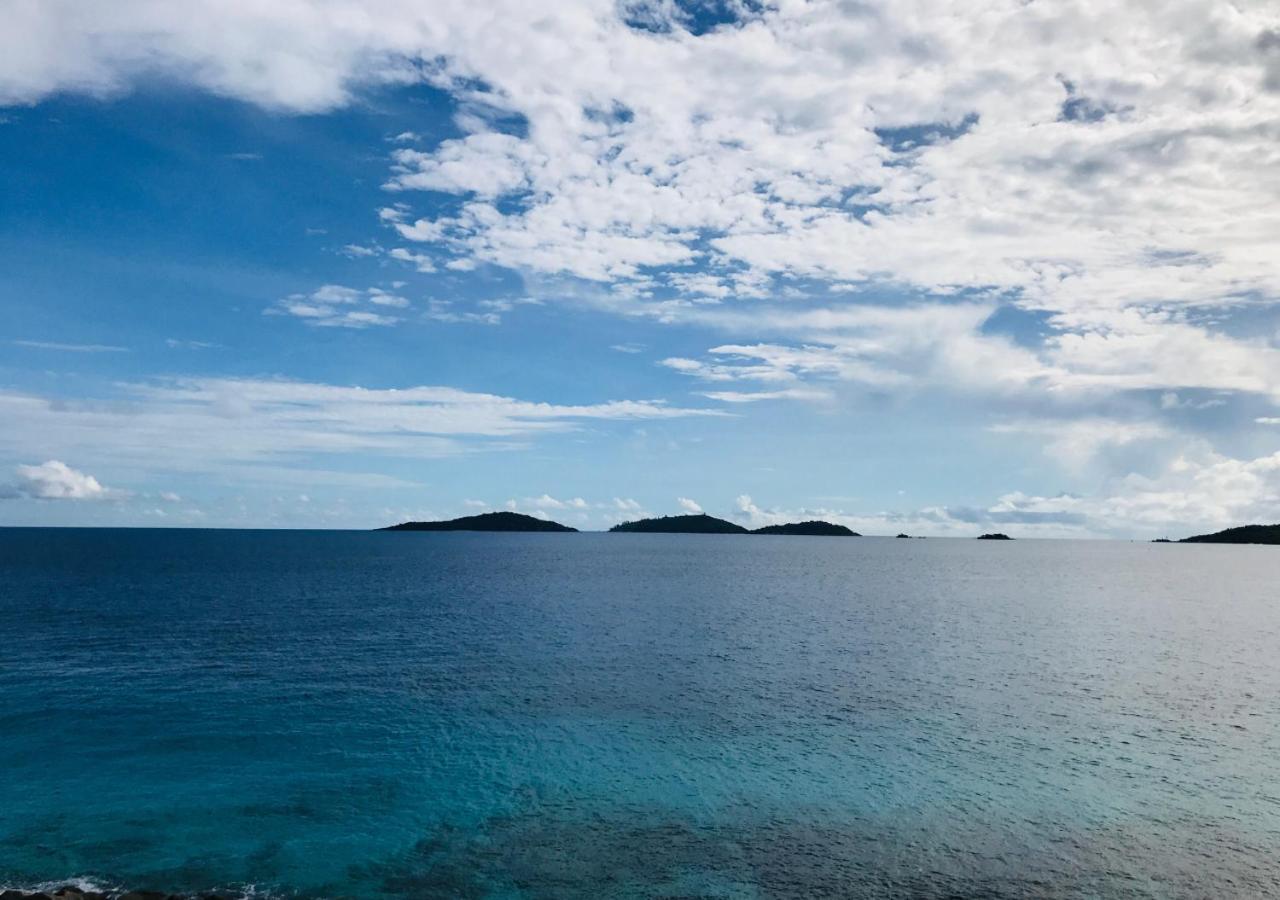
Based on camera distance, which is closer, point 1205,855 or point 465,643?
point 1205,855

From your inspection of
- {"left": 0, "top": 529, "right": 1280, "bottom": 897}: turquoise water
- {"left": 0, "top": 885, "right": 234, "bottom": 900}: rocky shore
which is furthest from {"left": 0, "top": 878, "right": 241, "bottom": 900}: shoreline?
{"left": 0, "top": 529, "right": 1280, "bottom": 897}: turquoise water

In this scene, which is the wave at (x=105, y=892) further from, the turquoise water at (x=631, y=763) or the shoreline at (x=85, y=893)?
the turquoise water at (x=631, y=763)

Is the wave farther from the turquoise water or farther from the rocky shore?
the turquoise water

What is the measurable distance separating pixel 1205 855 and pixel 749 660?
51.6 m

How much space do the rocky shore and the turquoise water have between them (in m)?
1.68

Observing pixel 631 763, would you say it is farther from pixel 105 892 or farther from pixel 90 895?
pixel 90 895

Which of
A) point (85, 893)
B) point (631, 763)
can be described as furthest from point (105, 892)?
point (631, 763)

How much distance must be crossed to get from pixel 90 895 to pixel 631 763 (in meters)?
30.9

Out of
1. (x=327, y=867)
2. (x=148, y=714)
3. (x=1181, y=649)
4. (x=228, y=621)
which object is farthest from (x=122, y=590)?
(x=1181, y=649)

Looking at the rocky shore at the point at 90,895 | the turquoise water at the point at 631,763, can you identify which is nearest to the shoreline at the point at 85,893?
the rocky shore at the point at 90,895

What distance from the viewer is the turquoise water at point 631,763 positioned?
130 feet

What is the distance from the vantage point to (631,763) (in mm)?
53969

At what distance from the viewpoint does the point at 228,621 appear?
11200cm

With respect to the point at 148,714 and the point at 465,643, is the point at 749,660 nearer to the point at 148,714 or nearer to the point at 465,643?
the point at 465,643
